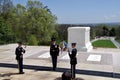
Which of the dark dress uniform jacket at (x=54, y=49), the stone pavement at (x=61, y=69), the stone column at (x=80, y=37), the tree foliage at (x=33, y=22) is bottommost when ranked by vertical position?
the stone pavement at (x=61, y=69)

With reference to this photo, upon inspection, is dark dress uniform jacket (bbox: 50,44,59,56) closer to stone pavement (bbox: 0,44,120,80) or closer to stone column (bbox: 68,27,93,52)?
stone pavement (bbox: 0,44,120,80)

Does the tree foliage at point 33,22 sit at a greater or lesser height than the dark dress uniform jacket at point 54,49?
greater

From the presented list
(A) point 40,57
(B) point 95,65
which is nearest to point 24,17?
(A) point 40,57

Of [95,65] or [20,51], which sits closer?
[20,51]

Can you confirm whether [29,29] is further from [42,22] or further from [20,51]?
[20,51]

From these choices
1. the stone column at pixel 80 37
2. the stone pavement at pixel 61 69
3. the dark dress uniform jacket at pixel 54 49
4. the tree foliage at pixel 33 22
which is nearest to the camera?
the stone pavement at pixel 61 69

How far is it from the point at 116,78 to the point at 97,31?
75.6 m

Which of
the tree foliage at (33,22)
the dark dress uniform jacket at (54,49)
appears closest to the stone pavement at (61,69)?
the dark dress uniform jacket at (54,49)

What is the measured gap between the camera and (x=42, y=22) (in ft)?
113

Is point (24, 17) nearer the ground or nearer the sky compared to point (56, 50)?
nearer the sky

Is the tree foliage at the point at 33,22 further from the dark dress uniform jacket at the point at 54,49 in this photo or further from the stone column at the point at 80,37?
the dark dress uniform jacket at the point at 54,49

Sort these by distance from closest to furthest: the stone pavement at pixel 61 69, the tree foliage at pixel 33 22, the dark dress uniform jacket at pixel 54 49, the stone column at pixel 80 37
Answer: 1. the stone pavement at pixel 61 69
2. the dark dress uniform jacket at pixel 54 49
3. the stone column at pixel 80 37
4. the tree foliage at pixel 33 22

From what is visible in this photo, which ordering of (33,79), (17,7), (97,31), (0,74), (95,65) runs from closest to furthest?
(33,79), (0,74), (95,65), (17,7), (97,31)

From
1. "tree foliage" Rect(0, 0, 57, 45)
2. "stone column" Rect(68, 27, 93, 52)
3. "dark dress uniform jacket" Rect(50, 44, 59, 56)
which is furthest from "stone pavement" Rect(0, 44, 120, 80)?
"tree foliage" Rect(0, 0, 57, 45)
